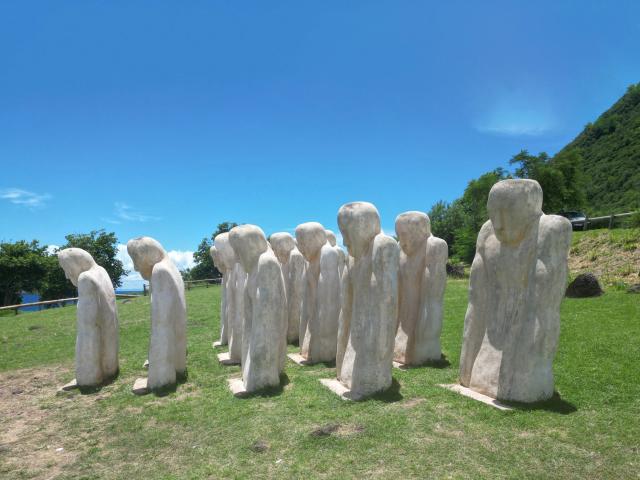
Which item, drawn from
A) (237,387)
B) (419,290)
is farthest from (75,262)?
(419,290)

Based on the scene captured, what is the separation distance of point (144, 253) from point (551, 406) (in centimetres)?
627

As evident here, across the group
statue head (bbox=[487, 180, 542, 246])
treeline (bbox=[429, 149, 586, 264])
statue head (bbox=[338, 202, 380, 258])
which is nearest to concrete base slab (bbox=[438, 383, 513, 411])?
statue head (bbox=[487, 180, 542, 246])

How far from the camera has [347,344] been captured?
6.82 meters

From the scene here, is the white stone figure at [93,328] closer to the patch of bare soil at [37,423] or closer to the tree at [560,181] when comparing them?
the patch of bare soil at [37,423]

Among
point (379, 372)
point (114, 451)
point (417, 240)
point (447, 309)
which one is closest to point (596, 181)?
point (447, 309)

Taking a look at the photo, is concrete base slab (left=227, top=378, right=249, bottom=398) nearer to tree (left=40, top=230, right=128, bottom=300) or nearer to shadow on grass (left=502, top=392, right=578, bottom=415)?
shadow on grass (left=502, top=392, right=578, bottom=415)

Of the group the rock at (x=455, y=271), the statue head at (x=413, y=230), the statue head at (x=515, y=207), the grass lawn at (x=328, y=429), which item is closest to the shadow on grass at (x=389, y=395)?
the grass lawn at (x=328, y=429)

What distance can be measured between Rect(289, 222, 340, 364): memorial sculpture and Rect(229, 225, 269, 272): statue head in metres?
2.09

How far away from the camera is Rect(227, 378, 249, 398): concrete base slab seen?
21.4ft

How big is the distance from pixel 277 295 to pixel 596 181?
41.3 meters

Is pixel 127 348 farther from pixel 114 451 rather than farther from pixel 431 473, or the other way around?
pixel 431 473

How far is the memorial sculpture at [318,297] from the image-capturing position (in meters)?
8.59

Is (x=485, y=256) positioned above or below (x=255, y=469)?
above

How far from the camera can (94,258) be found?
35719 mm
